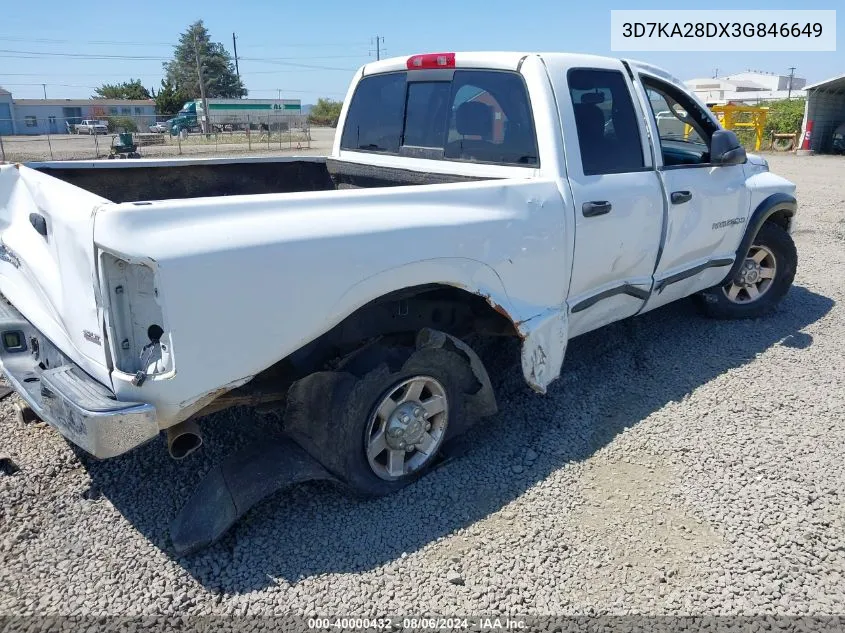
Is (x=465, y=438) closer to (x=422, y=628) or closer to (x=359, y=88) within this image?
(x=422, y=628)

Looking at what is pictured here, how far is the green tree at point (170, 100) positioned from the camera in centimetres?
7550

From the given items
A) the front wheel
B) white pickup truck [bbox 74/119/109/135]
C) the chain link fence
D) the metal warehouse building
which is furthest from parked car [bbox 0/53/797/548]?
the metal warehouse building

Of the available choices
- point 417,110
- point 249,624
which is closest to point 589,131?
point 417,110

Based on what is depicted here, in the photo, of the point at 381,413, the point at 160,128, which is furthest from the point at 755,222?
the point at 160,128

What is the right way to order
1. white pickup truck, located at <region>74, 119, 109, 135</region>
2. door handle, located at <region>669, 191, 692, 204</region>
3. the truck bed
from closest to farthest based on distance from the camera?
1. the truck bed
2. door handle, located at <region>669, 191, 692, 204</region>
3. white pickup truck, located at <region>74, 119, 109, 135</region>

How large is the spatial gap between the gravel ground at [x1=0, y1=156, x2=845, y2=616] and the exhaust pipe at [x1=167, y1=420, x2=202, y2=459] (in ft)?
1.68

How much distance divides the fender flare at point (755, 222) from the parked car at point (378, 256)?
0.02m

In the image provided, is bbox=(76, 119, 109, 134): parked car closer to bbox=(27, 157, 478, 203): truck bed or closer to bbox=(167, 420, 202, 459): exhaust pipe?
bbox=(27, 157, 478, 203): truck bed

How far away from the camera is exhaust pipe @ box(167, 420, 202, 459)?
2.73 metres

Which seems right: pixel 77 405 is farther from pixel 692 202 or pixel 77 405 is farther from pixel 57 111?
pixel 57 111

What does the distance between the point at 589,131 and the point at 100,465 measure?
3.22 meters

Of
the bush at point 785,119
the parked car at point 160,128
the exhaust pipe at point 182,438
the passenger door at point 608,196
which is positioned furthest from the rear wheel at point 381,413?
the parked car at point 160,128

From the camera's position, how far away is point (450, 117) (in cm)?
415

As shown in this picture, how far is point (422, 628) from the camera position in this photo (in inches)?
102
